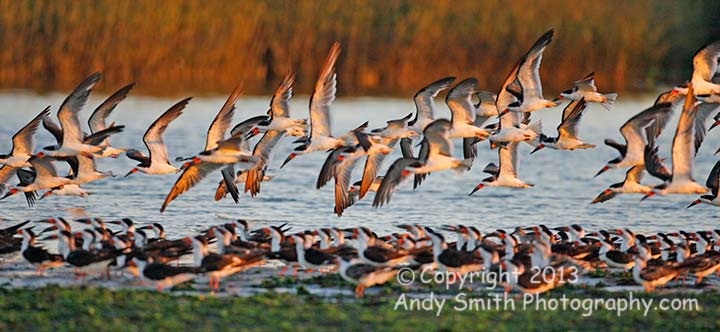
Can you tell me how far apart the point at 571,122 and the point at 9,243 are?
Answer: 27.1ft

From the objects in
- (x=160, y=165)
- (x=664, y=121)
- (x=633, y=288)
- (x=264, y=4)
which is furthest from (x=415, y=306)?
(x=264, y=4)

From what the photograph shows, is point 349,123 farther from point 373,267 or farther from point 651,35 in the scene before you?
point 373,267

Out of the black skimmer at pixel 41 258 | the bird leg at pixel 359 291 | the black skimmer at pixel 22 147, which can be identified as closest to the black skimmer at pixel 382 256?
the bird leg at pixel 359 291

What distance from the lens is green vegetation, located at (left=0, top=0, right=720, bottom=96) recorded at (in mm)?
38531

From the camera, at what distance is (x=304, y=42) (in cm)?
3988

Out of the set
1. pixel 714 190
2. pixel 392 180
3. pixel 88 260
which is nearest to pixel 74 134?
pixel 88 260

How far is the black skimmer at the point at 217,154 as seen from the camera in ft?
59.7

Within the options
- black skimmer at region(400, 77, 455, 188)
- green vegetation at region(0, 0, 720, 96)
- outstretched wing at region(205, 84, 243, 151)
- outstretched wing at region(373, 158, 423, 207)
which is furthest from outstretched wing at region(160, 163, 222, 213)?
green vegetation at region(0, 0, 720, 96)

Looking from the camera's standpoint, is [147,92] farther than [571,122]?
Yes

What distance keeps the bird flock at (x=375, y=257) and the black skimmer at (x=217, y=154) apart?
53.3 inches

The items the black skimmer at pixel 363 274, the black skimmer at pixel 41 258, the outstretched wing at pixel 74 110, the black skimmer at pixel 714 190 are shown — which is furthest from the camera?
the outstretched wing at pixel 74 110

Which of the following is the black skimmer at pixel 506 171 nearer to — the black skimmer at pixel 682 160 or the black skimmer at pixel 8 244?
the black skimmer at pixel 682 160

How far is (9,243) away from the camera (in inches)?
645

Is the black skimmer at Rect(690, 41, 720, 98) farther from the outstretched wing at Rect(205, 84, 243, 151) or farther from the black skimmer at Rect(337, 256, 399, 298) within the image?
the outstretched wing at Rect(205, 84, 243, 151)
